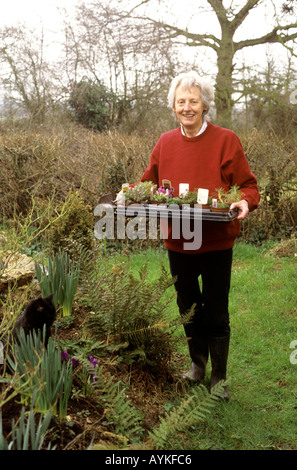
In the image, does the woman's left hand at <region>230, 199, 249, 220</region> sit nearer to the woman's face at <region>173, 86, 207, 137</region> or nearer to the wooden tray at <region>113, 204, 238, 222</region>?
the wooden tray at <region>113, 204, 238, 222</region>

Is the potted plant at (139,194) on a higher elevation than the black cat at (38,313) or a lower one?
higher

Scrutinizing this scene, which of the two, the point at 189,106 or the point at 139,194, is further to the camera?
the point at 139,194

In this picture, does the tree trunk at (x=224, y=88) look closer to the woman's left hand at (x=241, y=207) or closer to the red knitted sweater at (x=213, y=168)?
the red knitted sweater at (x=213, y=168)

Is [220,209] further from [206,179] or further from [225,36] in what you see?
[225,36]

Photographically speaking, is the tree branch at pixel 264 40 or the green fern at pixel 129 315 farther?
the tree branch at pixel 264 40

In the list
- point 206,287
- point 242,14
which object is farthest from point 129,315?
point 242,14

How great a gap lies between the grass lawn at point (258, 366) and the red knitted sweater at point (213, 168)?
3.23ft

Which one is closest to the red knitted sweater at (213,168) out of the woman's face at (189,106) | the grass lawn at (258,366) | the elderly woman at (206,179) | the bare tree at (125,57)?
the elderly woman at (206,179)

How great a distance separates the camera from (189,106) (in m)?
3.04

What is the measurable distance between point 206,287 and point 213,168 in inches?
32.9

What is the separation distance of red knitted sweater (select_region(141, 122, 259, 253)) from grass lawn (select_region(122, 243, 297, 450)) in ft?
3.23

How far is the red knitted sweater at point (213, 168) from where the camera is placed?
304 centimetres

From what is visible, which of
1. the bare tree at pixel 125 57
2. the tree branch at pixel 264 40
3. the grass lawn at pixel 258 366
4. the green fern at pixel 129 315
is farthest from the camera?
the tree branch at pixel 264 40
